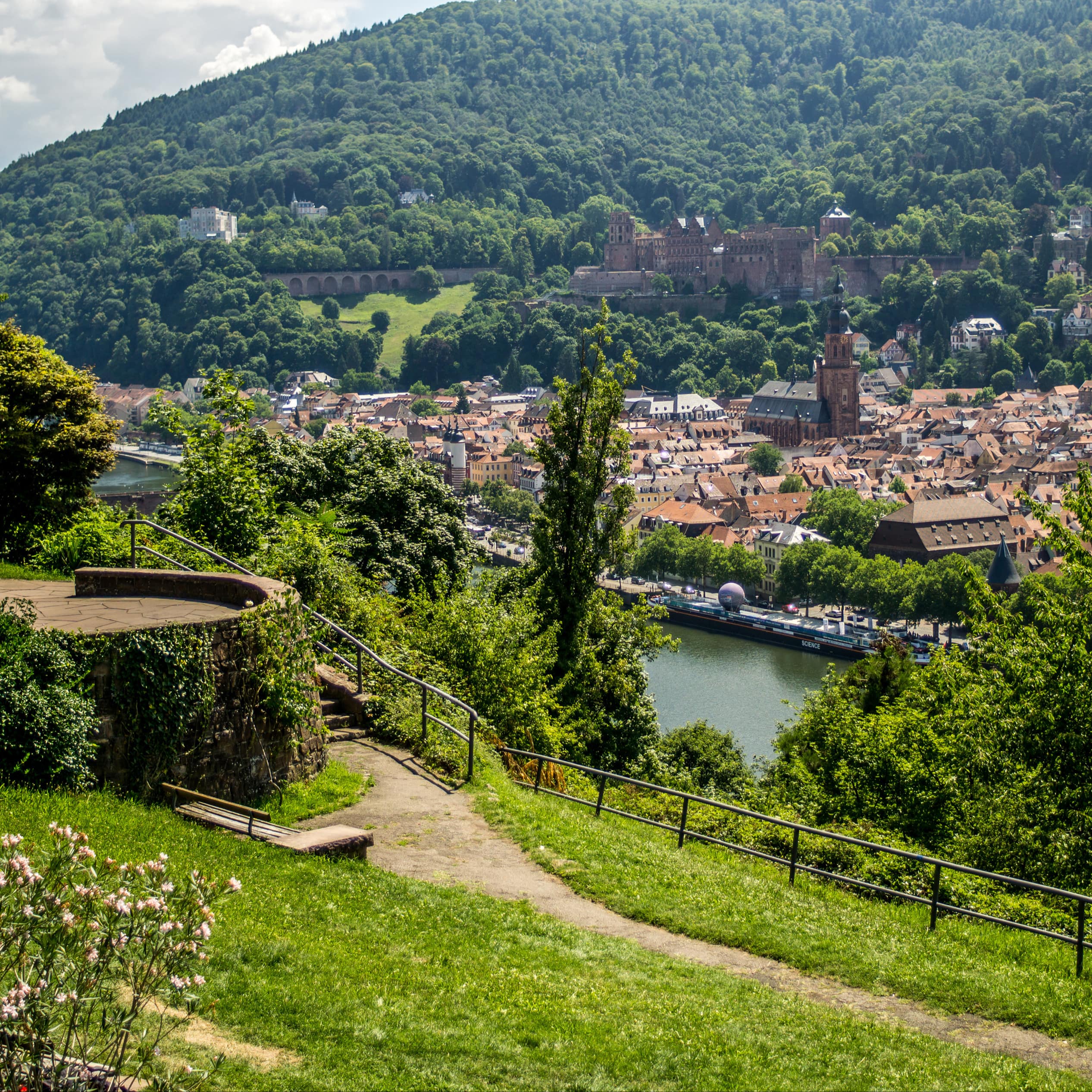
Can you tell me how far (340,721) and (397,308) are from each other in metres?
127

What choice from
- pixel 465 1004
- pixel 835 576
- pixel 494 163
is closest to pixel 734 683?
pixel 835 576

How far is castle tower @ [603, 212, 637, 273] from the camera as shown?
127688mm

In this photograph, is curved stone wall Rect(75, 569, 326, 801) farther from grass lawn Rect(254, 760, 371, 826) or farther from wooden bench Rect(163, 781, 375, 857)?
wooden bench Rect(163, 781, 375, 857)

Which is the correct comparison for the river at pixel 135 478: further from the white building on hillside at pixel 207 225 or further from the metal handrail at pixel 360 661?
the white building on hillside at pixel 207 225

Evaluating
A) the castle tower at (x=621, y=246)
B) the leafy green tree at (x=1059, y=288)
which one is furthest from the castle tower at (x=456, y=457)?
the leafy green tree at (x=1059, y=288)

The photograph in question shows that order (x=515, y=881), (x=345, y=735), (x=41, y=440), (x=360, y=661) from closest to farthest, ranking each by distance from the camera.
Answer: (x=515, y=881), (x=345, y=735), (x=360, y=661), (x=41, y=440)

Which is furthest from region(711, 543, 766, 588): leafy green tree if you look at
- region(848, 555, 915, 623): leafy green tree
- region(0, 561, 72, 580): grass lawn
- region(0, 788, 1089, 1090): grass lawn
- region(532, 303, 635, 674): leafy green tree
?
region(0, 788, 1089, 1090): grass lawn

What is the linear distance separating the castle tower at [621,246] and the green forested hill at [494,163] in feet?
33.1

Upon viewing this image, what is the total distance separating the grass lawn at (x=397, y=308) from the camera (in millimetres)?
128250

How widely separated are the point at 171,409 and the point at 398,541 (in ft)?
9.28

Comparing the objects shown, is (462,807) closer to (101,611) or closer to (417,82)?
(101,611)

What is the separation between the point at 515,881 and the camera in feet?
22.8

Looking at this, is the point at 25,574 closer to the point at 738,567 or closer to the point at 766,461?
the point at 738,567

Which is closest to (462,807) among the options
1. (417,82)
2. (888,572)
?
(888,572)
